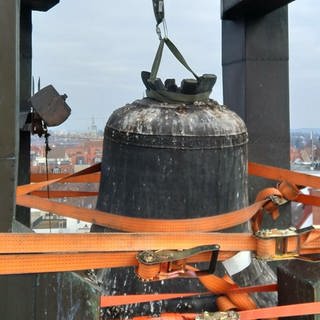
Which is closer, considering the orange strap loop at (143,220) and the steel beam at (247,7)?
the orange strap loop at (143,220)

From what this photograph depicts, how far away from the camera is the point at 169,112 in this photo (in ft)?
8.31

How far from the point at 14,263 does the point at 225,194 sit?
4.20ft

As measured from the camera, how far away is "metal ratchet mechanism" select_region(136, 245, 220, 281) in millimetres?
1742

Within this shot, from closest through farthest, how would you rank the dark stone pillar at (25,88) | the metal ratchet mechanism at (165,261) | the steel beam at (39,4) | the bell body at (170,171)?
the metal ratchet mechanism at (165,261), the bell body at (170,171), the dark stone pillar at (25,88), the steel beam at (39,4)

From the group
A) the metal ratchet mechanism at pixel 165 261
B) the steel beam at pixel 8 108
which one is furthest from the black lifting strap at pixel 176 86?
the metal ratchet mechanism at pixel 165 261

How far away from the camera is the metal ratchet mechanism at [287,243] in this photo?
1.90 m

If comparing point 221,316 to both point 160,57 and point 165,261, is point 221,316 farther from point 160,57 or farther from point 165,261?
point 160,57

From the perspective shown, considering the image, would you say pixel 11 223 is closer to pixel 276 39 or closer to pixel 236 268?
pixel 236 268

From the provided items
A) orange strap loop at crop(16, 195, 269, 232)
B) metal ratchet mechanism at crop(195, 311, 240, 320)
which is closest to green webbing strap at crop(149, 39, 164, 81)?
orange strap loop at crop(16, 195, 269, 232)

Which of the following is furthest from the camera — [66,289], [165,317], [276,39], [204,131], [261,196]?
[276,39]

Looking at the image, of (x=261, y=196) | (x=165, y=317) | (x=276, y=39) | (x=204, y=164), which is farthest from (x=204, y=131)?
(x=276, y=39)

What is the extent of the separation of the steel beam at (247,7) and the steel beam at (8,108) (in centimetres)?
271

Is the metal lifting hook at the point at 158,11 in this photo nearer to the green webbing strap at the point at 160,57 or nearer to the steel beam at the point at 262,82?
the green webbing strap at the point at 160,57

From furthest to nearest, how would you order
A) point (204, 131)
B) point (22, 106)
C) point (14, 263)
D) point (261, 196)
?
point (22, 106)
point (261, 196)
point (204, 131)
point (14, 263)
